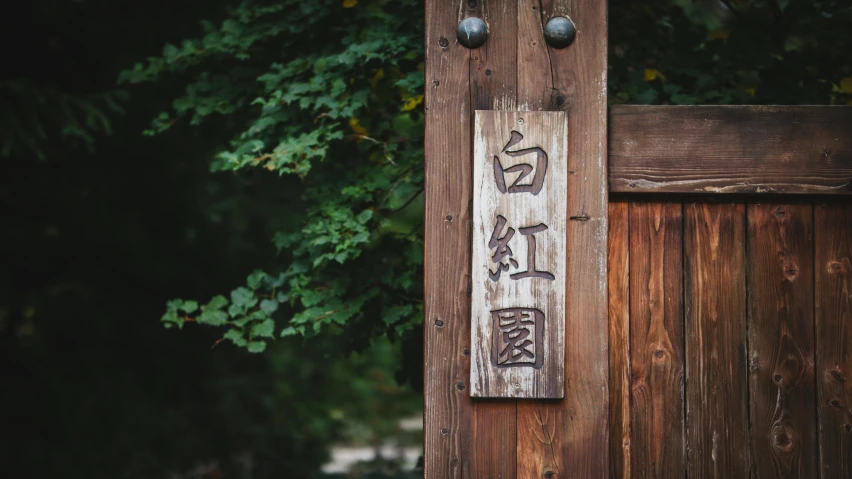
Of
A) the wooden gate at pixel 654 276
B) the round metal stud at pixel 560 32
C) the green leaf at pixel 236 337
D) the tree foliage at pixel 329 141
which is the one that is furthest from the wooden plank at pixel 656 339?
the green leaf at pixel 236 337

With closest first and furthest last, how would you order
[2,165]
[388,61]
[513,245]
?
[513,245] < [388,61] < [2,165]

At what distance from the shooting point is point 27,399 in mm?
4066

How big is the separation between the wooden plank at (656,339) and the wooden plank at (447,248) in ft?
1.42

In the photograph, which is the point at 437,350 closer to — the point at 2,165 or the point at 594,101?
the point at 594,101

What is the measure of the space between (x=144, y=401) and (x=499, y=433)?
10.5 feet

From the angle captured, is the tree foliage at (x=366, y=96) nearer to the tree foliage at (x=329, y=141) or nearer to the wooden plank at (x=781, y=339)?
the tree foliage at (x=329, y=141)

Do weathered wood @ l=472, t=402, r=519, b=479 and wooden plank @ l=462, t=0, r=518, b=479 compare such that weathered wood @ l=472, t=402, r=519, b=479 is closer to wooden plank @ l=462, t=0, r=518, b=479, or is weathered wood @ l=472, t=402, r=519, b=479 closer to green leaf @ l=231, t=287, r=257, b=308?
wooden plank @ l=462, t=0, r=518, b=479

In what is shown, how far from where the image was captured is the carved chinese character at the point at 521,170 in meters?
1.77

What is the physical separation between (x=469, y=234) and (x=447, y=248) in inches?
2.6

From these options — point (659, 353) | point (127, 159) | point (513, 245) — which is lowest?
point (659, 353)

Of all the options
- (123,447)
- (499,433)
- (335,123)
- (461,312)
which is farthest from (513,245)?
(123,447)

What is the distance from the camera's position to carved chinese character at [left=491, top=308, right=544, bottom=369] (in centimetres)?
→ 175

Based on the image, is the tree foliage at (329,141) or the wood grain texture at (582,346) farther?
the tree foliage at (329,141)

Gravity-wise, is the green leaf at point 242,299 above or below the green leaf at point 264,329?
above
